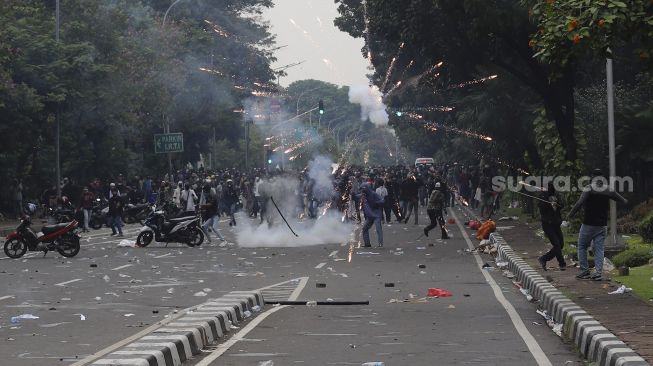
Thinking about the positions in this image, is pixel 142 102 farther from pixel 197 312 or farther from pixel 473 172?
pixel 197 312

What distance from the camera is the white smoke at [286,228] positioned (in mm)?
37062

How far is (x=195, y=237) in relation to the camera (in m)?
35.7

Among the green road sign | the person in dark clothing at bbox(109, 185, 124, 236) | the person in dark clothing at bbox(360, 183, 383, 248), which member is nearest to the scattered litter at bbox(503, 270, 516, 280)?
the person in dark clothing at bbox(360, 183, 383, 248)

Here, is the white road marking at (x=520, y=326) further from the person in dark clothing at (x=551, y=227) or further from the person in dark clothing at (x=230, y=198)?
the person in dark clothing at (x=230, y=198)

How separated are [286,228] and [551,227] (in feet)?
54.5

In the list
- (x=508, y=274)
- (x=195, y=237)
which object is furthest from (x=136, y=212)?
(x=508, y=274)

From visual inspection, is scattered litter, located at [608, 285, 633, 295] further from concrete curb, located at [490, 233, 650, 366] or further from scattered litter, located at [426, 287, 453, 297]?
scattered litter, located at [426, 287, 453, 297]

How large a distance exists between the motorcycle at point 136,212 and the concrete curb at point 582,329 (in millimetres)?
30825

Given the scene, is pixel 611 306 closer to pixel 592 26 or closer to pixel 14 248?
pixel 592 26

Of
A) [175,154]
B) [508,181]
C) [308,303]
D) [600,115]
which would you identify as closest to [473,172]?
[508,181]

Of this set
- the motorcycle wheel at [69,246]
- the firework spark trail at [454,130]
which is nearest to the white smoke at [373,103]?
the firework spark trail at [454,130]

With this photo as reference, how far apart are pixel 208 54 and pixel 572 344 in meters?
76.6

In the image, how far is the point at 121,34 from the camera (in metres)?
65.7

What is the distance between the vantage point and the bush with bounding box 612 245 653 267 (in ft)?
81.9
